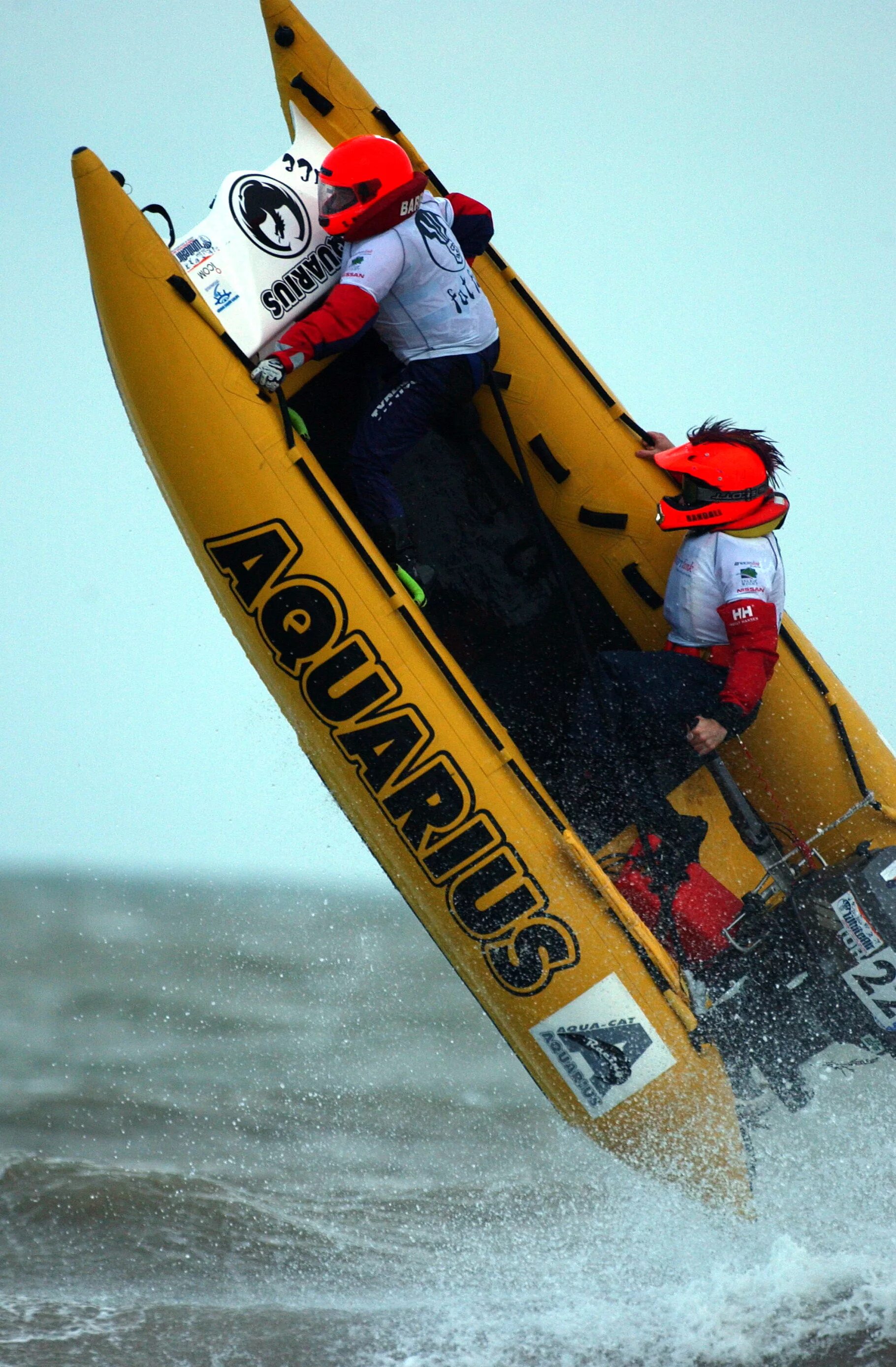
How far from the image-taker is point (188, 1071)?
591 centimetres

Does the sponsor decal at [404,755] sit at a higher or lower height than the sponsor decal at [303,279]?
lower

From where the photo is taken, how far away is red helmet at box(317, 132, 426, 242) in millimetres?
3248

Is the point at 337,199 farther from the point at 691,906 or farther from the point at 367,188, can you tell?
the point at 691,906

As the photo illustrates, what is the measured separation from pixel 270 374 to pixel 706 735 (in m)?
1.56

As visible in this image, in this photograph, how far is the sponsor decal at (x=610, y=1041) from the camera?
125 inches

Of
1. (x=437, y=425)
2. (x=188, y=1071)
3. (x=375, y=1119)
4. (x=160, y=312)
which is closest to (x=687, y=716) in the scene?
(x=437, y=425)

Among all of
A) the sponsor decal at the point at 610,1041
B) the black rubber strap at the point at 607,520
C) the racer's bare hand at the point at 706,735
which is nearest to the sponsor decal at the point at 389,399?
the black rubber strap at the point at 607,520

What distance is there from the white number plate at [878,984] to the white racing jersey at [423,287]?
2088mm

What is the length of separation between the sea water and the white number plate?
323 mm

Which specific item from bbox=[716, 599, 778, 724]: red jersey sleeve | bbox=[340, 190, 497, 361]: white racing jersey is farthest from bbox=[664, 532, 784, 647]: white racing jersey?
bbox=[340, 190, 497, 361]: white racing jersey

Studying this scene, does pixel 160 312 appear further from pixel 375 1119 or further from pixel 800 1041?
pixel 375 1119

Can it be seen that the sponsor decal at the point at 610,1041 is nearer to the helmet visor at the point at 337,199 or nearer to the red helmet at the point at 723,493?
the red helmet at the point at 723,493

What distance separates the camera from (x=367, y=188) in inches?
128

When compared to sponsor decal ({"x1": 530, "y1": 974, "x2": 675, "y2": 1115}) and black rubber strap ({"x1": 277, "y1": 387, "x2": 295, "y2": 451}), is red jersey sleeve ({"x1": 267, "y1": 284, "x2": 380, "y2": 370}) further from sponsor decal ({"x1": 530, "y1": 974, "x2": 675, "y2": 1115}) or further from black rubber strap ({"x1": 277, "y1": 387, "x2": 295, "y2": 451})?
sponsor decal ({"x1": 530, "y1": 974, "x2": 675, "y2": 1115})
